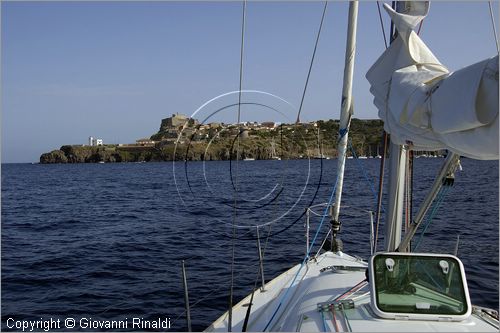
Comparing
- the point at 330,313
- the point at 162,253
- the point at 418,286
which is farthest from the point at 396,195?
the point at 162,253

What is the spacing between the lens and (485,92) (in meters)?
3.41

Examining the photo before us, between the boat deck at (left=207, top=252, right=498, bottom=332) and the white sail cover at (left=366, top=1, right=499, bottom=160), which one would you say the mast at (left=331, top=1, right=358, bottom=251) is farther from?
the boat deck at (left=207, top=252, right=498, bottom=332)

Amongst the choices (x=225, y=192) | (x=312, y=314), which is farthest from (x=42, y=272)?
(x=225, y=192)

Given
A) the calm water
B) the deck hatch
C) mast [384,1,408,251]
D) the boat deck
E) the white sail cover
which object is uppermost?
the white sail cover

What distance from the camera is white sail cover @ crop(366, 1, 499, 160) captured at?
135 inches

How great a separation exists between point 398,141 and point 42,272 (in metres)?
13.6

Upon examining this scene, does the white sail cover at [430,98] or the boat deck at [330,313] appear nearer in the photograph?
the white sail cover at [430,98]

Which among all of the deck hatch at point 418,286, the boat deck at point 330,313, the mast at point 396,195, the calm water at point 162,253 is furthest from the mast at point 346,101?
the deck hatch at point 418,286

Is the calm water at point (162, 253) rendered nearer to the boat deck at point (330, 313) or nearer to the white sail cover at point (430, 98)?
the boat deck at point (330, 313)

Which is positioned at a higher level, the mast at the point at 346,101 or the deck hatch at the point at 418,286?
the mast at the point at 346,101

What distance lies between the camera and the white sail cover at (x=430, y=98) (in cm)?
344

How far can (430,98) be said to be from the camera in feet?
13.7

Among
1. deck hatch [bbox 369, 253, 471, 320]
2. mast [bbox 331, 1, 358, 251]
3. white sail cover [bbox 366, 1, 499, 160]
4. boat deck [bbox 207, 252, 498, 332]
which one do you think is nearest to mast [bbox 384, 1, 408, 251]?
white sail cover [bbox 366, 1, 499, 160]

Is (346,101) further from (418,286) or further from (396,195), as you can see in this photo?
(418,286)
